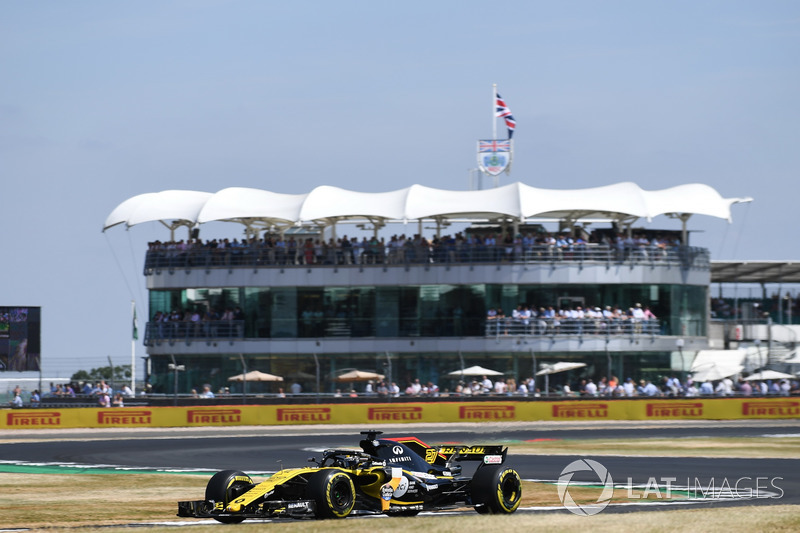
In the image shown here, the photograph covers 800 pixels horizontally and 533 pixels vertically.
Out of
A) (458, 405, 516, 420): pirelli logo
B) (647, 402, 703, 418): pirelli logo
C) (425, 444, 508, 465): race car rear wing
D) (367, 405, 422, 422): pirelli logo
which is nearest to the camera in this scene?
(425, 444, 508, 465): race car rear wing

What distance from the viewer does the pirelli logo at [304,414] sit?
48216 millimetres

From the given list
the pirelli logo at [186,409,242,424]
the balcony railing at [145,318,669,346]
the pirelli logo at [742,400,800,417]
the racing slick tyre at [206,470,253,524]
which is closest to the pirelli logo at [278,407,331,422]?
the pirelli logo at [186,409,242,424]

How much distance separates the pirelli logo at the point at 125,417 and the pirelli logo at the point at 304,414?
17.8 feet

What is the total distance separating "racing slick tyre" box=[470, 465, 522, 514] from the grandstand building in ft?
120

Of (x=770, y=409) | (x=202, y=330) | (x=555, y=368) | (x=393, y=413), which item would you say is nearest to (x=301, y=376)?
(x=202, y=330)

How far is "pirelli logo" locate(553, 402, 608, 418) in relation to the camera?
48.8 metres

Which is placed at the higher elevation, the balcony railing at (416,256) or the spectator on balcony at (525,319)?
the balcony railing at (416,256)

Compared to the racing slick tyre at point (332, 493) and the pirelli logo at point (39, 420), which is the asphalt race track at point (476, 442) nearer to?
the pirelli logo at point (39, 420)

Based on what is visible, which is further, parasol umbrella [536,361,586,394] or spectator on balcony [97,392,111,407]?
parasol umbrella [536,361,586,394]

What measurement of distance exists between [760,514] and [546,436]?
Answer: 23.6m

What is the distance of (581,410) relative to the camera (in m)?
49.1

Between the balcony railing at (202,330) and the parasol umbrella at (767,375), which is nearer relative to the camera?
the parasol umbrella at (767,375)

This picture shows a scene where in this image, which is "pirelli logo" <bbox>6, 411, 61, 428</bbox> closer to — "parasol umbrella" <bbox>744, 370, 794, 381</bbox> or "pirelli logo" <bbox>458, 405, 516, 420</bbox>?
"pirelli logo" <bbox>458, 405, 516, 420</bbox>

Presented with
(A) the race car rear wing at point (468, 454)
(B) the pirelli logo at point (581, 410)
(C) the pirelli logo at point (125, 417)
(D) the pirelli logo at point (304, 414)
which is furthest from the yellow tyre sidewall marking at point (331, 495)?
(B) the pirelli logo at point (581, 410)
